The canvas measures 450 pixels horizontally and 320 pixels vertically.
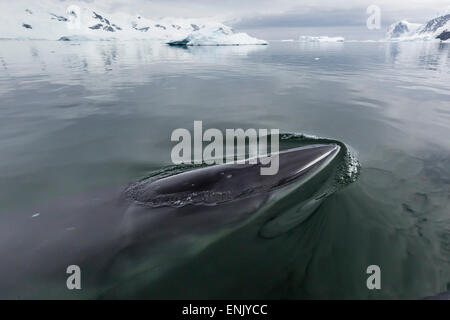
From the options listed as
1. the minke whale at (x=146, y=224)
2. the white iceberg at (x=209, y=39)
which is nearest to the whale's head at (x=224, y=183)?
the minke whale at (x=146, y=224)

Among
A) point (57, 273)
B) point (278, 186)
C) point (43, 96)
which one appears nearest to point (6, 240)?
point (57, 273)

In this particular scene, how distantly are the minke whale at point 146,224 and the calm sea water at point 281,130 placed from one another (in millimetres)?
174

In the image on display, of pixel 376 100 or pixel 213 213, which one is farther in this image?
pixel 376 100

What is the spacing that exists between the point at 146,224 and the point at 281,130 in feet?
30.3

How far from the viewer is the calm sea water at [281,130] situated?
546 cm

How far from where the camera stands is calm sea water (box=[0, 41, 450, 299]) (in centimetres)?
546

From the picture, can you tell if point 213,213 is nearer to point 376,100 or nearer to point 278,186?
point 278,186

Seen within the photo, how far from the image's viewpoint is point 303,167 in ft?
26.0

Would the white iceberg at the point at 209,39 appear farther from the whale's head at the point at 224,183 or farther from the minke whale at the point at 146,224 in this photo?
the minke whale at the point at 146,224

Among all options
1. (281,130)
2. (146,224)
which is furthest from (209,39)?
(146,224)

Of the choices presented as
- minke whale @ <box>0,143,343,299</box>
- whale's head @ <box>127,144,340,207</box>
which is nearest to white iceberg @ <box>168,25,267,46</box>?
whale's head @ <box>127,144,340,207</box>

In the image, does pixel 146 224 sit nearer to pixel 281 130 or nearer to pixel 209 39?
pixel 281 130
